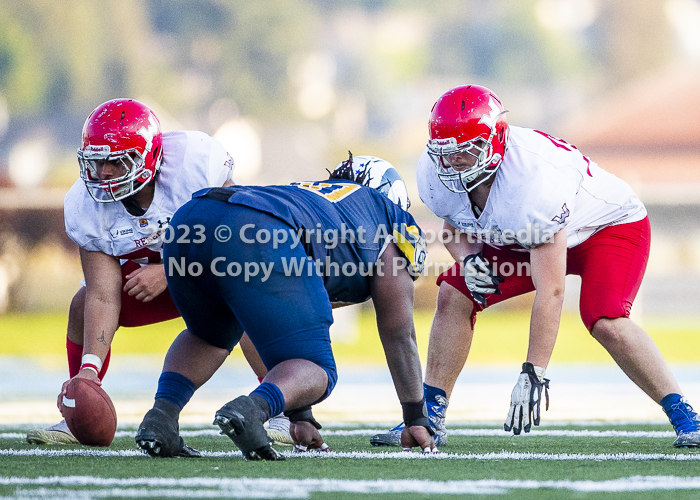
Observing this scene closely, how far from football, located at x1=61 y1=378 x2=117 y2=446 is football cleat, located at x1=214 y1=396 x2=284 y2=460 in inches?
34.0

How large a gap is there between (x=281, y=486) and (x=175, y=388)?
0.98 meters

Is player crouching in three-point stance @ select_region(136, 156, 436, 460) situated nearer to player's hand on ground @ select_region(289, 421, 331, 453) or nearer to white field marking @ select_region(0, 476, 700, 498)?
player's hand on ground @ select_region(289, 421, 331, 453)

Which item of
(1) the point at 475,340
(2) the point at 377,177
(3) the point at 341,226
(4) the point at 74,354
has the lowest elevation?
(4) the point at 74,354

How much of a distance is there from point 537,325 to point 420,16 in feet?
266

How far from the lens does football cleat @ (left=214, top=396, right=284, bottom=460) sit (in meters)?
3.39

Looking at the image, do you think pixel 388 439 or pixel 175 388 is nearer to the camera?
pixel 175 388

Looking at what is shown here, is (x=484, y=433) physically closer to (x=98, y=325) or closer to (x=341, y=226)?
(x=341, y=226)

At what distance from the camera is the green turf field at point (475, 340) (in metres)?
12.7

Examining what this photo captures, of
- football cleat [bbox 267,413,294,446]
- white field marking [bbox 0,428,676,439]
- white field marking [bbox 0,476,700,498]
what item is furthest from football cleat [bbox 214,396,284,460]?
white field marking [bbox 0,428,676,439]

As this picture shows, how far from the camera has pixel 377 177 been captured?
15.3 feet

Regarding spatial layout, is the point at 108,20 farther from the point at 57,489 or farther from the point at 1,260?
the point at 57,489

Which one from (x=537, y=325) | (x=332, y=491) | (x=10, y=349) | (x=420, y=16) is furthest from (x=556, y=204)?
(x=420, y=16)

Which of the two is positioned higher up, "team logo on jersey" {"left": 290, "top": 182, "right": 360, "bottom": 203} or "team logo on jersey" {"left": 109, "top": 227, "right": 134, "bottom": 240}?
"team logo on jersey" {"left": 290, "top": 182, "right": 360, "bottom": 203}

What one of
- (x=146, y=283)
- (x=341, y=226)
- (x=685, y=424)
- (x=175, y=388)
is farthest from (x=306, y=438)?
(x=685, y=424)
